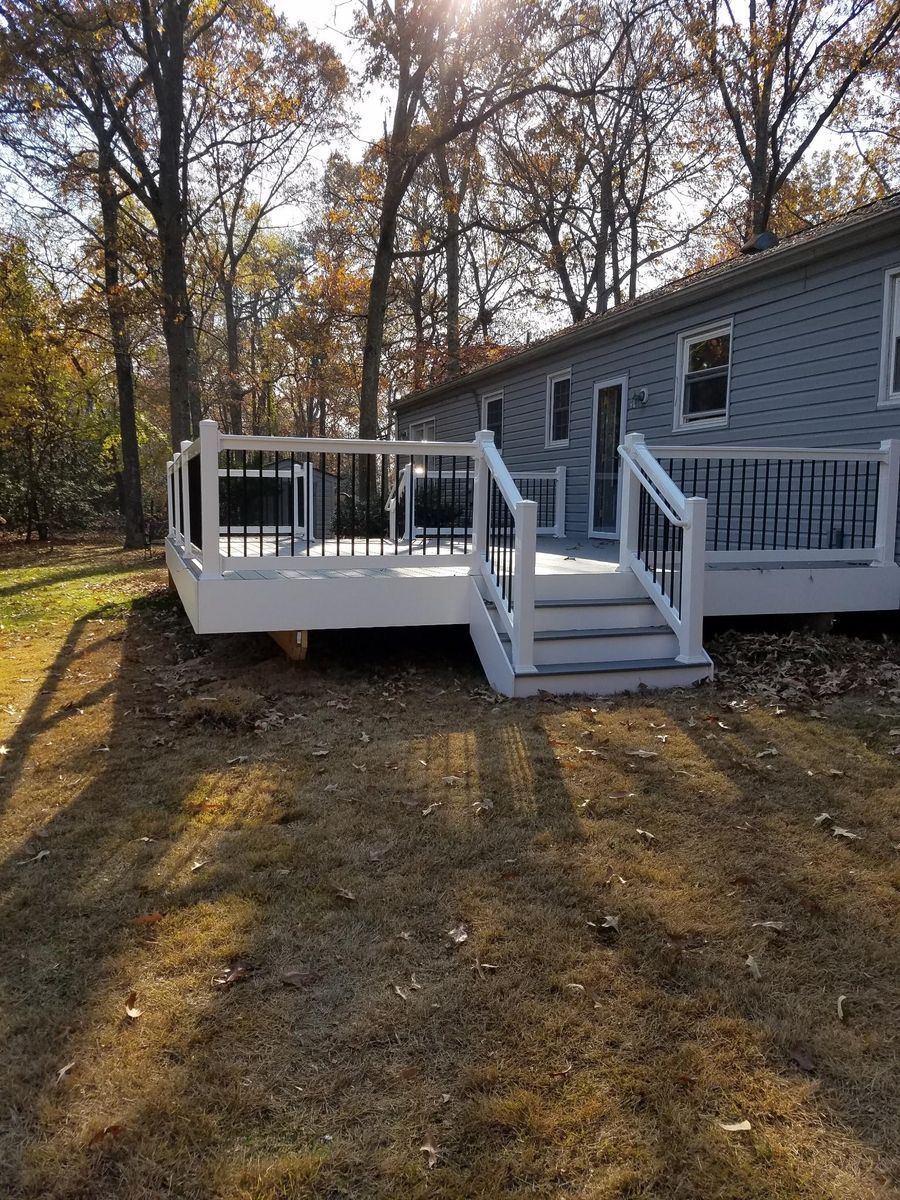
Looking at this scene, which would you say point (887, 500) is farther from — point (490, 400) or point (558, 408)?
point (490, 400)

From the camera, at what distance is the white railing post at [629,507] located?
596 centimetres

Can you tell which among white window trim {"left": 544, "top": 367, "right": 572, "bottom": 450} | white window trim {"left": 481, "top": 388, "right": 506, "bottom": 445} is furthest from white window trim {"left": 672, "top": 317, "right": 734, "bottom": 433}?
white window trim {"left": 481, "top": 388, "right": 506, "bottom": 445}

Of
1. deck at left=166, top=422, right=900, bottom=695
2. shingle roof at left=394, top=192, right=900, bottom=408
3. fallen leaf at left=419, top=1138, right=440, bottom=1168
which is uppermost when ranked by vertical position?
shingle roof at left=394, top=192, right=900, bottom=408

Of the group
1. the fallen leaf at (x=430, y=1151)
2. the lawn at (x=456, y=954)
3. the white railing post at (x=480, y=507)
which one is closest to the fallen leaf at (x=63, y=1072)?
the lawn at (x=456, y=954)

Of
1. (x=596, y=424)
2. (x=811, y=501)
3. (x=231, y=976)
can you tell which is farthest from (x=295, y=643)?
(x=596, y=424)

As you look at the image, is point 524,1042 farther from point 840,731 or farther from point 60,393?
point 60,393

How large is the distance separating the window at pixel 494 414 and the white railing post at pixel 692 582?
8690 mm

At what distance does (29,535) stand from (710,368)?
15.7 meters

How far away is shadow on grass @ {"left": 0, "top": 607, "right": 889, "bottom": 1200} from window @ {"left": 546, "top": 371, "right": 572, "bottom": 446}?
321 inches

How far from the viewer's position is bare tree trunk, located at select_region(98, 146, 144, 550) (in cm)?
1355

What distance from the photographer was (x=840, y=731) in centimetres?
424

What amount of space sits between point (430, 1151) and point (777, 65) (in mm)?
18730

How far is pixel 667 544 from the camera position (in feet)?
18.5

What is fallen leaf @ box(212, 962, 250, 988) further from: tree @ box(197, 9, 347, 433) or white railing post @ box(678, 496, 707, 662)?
tree @ box(197, 9, 347, 433)
